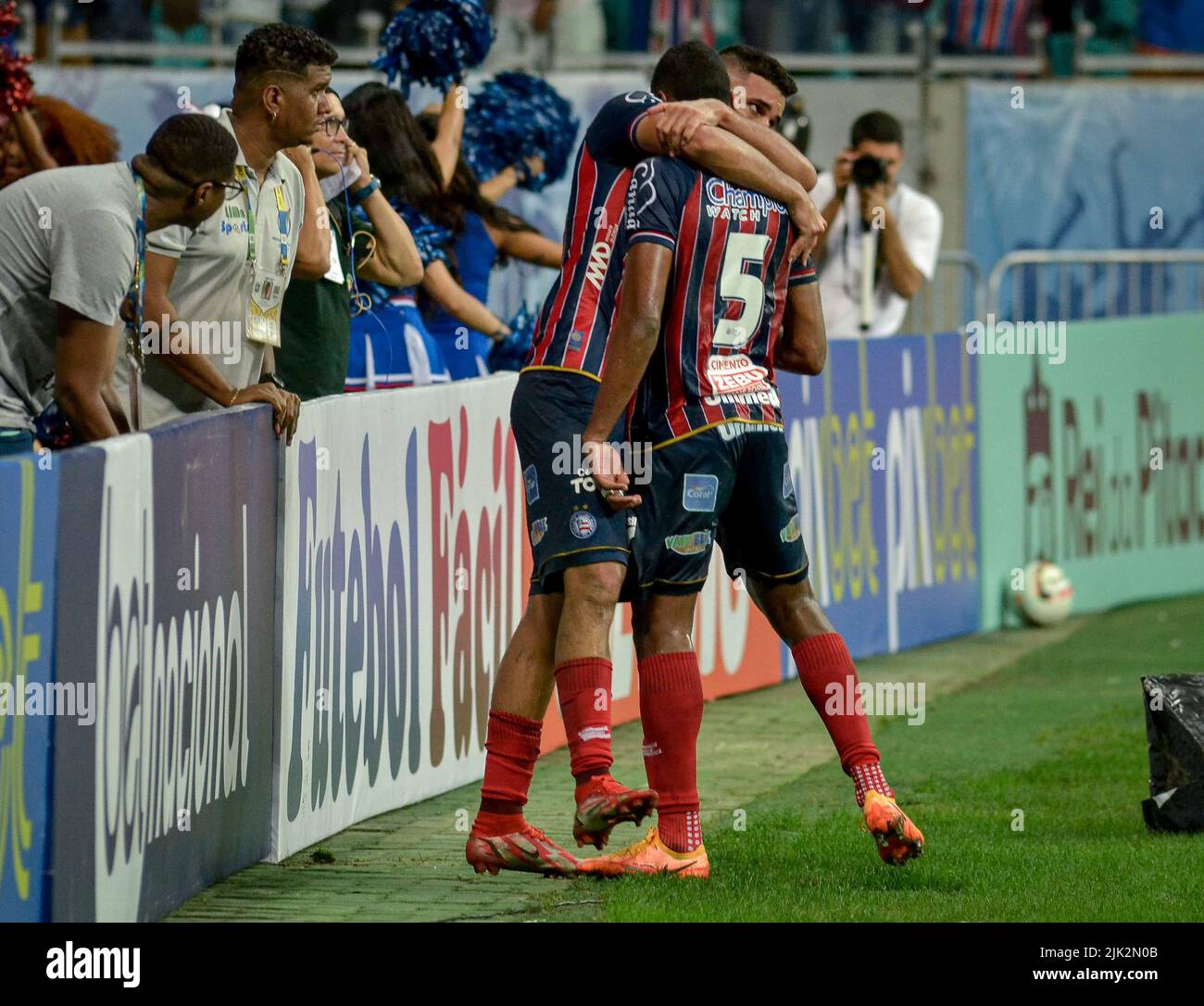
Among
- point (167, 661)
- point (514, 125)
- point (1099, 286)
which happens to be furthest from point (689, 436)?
point (1099, 286)

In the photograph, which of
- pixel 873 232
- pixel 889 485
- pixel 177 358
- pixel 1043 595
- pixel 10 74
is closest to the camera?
pixel 177 358

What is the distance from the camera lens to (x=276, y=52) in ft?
24.3

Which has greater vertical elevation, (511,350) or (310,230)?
(310,230)

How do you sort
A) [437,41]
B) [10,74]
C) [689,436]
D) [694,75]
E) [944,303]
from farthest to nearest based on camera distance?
[944,303] < [437,41] < [10,74] < [694,75] < [689,436]

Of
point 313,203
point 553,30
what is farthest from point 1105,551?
point 313,203

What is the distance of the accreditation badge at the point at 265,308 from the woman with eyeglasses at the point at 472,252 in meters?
1.95

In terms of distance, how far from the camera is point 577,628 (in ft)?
21.4

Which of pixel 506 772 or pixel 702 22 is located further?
pixel 702 22

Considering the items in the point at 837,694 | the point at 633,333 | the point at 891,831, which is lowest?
the point at 891,831

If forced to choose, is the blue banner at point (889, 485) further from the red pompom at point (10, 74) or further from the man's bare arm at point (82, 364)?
the man's bare arm at point (82, 364)

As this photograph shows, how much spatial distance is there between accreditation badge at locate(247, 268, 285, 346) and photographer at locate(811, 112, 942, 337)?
5.15 meters

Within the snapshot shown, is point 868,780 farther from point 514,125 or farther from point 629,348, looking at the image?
point 514,125

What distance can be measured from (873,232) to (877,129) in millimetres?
552
